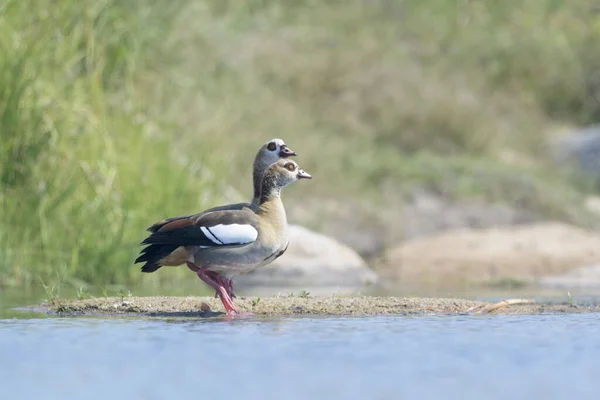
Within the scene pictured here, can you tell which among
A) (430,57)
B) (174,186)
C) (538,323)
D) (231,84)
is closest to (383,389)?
(538,323)

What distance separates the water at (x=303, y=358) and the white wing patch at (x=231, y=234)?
63 centimetres

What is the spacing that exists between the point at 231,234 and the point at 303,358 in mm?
2237

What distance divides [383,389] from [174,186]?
8.43m

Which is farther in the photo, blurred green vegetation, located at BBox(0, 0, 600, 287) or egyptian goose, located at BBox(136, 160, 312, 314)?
blurred green vegetation, located at BBox(0, 0, 600, 287)

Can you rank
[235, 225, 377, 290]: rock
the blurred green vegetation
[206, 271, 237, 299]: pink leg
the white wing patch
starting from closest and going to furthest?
the white wing patch → [206, 271, 237, 299]: pink leg → the blurred green vegetation → [235, 225, 377, 290]: rock

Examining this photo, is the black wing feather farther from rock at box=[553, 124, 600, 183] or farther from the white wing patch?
rock at box=[553, 124, 600, 183]

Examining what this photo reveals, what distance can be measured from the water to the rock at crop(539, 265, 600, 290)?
16.0 feet

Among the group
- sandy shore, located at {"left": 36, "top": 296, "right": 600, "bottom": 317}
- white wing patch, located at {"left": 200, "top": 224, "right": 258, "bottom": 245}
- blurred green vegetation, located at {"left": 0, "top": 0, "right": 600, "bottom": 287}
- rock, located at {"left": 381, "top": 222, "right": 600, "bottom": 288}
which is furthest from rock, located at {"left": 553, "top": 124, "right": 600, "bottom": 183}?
white wing patch, located at {"left": 200, "top": 224, "right": 258, "bottom": 245}

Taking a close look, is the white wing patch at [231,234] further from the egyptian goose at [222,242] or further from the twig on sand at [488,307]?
the twig on sand at [488,307]

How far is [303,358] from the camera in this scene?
25.7 ft

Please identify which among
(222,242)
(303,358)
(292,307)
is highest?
(222,242)

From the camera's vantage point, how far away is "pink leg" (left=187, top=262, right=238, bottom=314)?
9.93m

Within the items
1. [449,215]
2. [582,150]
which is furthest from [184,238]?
[582,150]

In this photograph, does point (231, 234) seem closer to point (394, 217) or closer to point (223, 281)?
point (223, 281)
